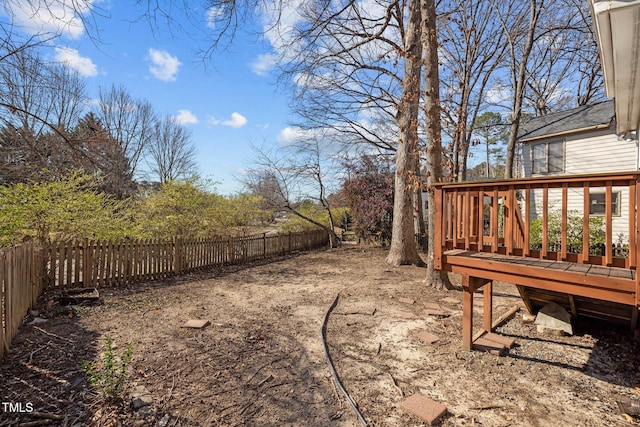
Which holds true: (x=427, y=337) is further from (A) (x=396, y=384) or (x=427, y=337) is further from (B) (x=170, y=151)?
(B) (x=170, y=151)

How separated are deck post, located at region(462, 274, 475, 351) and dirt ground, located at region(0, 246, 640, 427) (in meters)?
0.14

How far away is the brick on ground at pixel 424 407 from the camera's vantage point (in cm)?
220

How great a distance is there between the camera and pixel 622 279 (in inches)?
89.9

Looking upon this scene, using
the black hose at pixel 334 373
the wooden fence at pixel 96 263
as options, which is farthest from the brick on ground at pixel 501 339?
the wooden fence at pixel 96 263

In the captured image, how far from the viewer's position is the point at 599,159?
35.7 feet

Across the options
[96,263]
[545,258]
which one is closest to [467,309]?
[545,258]

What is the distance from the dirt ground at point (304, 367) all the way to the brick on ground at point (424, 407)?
6 centimetres

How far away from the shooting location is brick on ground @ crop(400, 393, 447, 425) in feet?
7.22

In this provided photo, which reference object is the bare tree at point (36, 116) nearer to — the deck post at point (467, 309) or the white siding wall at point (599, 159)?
the deck post at point (467, 309)

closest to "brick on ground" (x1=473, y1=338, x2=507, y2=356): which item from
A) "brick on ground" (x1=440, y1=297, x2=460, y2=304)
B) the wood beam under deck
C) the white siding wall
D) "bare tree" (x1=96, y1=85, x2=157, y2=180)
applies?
the wood beam under deck

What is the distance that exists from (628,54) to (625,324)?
3.09 m

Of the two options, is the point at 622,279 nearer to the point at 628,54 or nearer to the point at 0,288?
the point at 628,54

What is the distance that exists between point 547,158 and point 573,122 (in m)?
1.53

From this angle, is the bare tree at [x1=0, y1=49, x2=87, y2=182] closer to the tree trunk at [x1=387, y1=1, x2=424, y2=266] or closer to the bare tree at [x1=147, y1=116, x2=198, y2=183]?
the tree trunk at [x1=387, y1=1, x2=424, y2=266]
